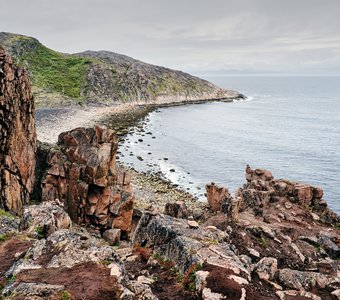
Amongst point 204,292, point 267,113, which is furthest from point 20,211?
point 267,113

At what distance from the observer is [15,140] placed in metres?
36.9

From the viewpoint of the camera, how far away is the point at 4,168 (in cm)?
3531

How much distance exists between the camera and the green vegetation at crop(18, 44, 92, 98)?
16038 cm

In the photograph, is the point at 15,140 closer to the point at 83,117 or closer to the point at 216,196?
the point at 216,196

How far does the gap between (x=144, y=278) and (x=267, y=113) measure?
15381cm

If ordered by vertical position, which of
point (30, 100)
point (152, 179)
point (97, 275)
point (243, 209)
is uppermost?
point (30, 100)

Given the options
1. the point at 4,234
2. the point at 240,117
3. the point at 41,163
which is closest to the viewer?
the point at 4,234

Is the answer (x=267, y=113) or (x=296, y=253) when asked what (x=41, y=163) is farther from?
(x=267, y=113)

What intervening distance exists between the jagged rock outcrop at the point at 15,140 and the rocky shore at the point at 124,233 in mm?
→ 111

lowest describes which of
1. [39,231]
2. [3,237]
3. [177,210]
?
[177,210]

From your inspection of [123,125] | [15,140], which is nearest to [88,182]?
[15,140]

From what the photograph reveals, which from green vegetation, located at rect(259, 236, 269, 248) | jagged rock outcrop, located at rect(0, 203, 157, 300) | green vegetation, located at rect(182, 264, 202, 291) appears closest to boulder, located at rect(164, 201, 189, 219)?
green vegetation, located at rect(259, 236, 269, 248)

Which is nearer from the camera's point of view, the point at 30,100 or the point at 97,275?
the point at 97,275

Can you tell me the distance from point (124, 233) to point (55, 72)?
158 m
